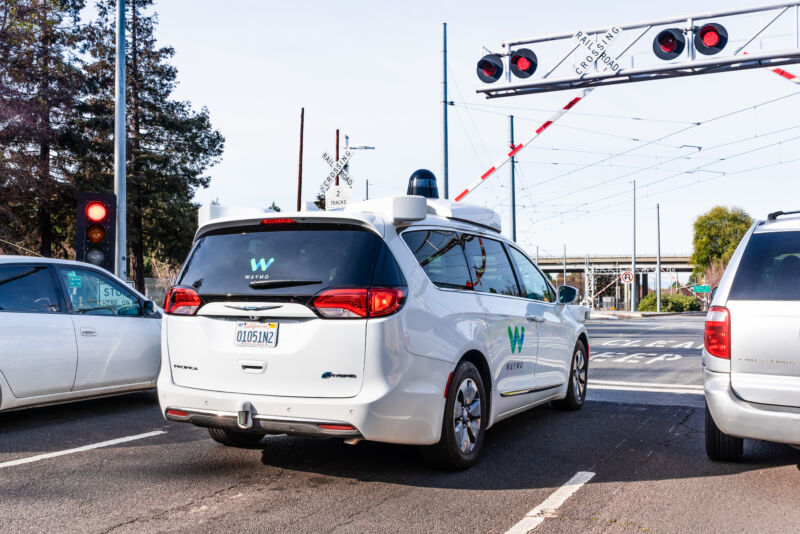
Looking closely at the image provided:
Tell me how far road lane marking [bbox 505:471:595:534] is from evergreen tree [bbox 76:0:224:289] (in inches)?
1284

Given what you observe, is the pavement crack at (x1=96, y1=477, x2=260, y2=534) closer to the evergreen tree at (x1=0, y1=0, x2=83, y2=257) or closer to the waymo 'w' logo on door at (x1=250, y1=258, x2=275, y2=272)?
the waymo 'w' logo on door at (x1=250, y1=258, x2=275, y2=272)

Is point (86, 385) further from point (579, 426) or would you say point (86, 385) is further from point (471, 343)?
point (579, 426)

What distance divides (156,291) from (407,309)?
109 feet

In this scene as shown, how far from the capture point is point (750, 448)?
6262 millimetres

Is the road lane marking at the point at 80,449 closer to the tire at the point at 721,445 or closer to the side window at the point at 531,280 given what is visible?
the side window at the point at 531,280

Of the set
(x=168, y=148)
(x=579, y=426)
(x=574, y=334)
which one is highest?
(x=168, y=148)

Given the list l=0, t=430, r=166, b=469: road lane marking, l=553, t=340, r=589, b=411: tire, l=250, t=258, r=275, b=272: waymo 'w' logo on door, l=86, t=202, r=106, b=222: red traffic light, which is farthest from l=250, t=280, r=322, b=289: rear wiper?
l=86, t=202, r=106, b=222: red traffic light

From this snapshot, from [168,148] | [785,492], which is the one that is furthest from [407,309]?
[168,148]

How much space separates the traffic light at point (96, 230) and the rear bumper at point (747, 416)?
875 cm

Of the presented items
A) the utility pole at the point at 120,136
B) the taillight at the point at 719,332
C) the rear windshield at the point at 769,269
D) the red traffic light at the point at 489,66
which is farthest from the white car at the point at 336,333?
the red traffic light at the point at 489,66

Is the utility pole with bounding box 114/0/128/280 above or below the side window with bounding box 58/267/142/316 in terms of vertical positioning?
above

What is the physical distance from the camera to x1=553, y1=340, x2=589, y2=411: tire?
8000 mm

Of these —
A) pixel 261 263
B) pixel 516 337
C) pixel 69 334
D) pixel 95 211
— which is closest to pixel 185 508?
pixel 261 263

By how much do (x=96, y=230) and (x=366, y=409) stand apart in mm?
7925
